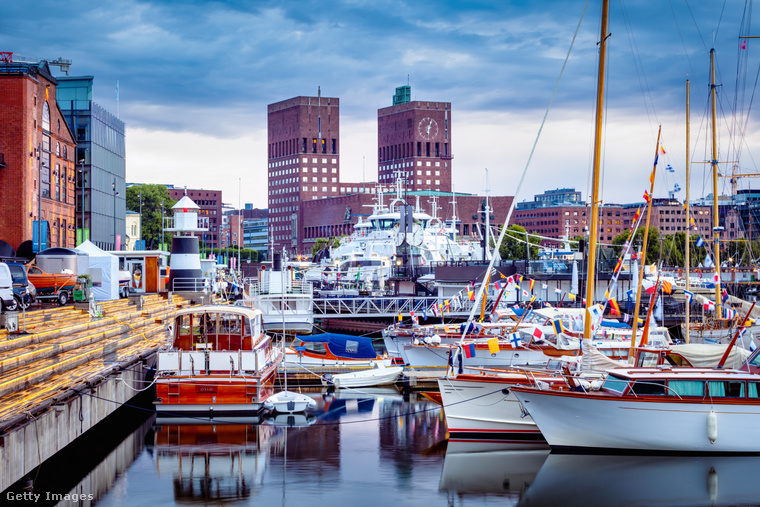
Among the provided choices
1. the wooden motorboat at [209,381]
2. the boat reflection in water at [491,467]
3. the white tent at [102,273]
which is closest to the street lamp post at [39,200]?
the white tent at [102,273]

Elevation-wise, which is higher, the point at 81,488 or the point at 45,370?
the point at 45,370

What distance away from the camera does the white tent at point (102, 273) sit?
4947cm

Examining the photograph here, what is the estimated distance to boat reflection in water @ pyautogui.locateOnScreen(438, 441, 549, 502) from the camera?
2306 centimetres

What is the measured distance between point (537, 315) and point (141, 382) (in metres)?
21.4

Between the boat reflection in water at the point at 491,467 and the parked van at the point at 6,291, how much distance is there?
17.7 metres

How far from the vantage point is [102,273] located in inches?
1970

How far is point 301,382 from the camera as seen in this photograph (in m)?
38.7

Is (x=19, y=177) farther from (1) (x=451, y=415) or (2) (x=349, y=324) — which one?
(1) (x=451, y=415)

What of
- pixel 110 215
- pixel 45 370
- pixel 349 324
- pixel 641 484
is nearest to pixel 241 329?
pixel 45 370

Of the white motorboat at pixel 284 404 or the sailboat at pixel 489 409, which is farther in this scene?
the white motorboat at pixel 284 404

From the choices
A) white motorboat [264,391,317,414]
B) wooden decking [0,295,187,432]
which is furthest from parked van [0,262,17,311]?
white motorboat [264,391,317,414]

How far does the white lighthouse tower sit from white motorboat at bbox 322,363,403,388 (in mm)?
22501

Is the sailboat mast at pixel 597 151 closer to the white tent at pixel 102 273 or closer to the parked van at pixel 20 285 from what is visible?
the parked van at pixel 20 285

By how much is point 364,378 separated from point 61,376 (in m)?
17.3
